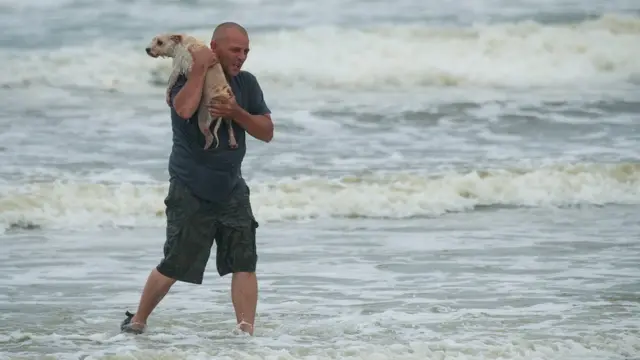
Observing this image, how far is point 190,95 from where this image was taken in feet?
16.4

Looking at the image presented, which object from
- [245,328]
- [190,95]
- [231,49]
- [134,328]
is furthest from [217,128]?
[134,328]

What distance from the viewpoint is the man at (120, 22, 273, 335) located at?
Result: 5.08m

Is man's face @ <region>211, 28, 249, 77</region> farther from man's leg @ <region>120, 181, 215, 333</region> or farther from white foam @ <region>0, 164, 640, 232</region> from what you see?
white foam @ <region>0, 164, 640, 232</region>

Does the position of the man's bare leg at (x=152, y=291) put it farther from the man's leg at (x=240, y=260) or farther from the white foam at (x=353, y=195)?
the white foam at (x=353, y=195)

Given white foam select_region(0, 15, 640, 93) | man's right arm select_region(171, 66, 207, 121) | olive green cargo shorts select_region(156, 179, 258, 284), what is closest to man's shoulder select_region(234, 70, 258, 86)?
man's right arm select_region(171, 66, 207, 121)

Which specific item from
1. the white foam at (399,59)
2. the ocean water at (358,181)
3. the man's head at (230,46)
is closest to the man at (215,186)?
the man's head at (230,46)

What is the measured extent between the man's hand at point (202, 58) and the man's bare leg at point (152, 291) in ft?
3.19

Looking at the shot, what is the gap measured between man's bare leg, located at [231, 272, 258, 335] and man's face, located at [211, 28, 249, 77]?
0.88m

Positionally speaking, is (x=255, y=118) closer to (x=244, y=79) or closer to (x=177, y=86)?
(x=244, y=79)

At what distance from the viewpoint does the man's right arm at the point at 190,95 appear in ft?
16.3

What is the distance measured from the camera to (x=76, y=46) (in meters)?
19.2

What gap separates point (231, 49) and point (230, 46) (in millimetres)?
13

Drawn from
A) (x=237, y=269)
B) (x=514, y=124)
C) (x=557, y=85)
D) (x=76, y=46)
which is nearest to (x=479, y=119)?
(x=514, y=124)

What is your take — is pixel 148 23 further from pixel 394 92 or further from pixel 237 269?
pixel 237 269
